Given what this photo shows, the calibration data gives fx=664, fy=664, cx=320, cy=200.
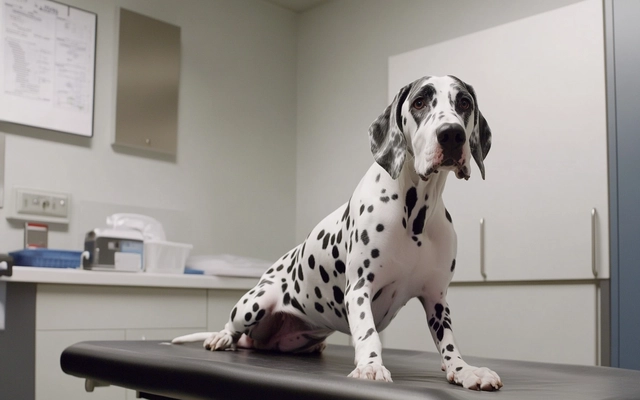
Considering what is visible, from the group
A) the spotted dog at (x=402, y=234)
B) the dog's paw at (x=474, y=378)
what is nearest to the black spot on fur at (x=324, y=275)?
the spotted dog at (x=402, y=234)

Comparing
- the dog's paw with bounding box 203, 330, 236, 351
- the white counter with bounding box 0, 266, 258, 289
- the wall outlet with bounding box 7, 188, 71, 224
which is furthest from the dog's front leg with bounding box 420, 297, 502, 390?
the wall outlet with bounding box 7, 188, 71, 224

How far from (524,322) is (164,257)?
5.25 ft

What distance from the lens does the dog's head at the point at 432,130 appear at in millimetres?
1122

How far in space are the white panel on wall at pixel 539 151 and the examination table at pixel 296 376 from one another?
1.08 metres

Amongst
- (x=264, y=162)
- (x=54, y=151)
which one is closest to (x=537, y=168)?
(x=264, y=162)

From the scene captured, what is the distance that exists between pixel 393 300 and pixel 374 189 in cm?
23

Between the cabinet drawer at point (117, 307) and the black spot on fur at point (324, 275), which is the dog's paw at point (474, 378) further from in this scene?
the cabinet drawer at point (117, 307)

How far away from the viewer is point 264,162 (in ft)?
13.5

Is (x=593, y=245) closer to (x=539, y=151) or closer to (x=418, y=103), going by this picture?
(x=539, y=151)

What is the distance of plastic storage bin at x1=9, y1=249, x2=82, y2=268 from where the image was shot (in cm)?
263

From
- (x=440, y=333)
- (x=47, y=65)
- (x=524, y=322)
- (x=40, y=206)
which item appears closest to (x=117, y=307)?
(x=40, y=206)

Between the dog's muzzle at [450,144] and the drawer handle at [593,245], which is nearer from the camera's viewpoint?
the dog's muzzle at [450,144]

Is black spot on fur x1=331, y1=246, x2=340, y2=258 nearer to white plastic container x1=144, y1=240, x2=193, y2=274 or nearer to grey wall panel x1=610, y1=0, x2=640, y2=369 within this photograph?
grey wall panel x1=610, y1=0, x2=640, y2=369

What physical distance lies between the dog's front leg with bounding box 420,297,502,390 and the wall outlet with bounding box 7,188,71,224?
2.18 meters
